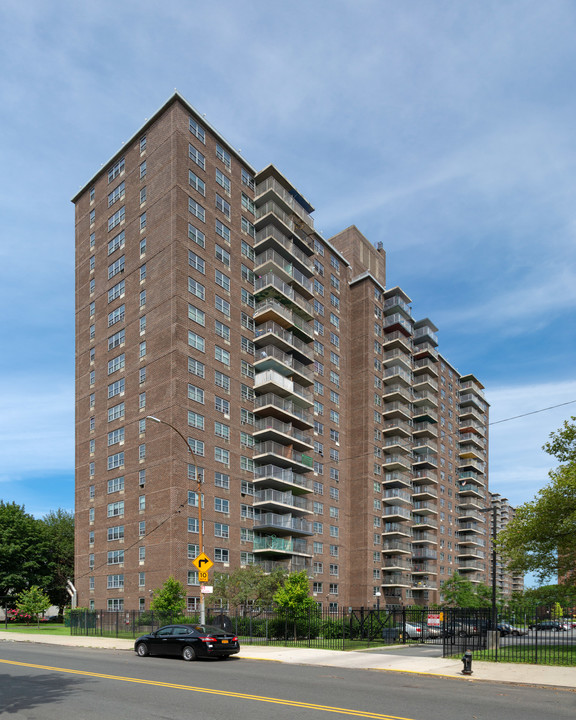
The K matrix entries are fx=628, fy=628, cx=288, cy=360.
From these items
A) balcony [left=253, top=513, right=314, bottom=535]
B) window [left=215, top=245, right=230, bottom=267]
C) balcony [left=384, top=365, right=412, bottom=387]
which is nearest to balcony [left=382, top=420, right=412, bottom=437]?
balcony [left=384, top=365, right=412, bottom=387]

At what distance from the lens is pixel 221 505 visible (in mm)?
50812

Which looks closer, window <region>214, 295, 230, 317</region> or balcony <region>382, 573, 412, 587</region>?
window <region>214, 295, 230, 317</region>

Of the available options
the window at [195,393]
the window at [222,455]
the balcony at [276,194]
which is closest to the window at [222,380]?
the window at [195,393]

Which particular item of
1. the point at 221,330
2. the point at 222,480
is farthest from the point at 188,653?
the point at 221,330

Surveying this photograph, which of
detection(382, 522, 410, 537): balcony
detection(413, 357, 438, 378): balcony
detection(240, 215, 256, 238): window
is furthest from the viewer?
detection(413, 357, 438, 378): balcony

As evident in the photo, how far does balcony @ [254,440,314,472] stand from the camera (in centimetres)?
5647

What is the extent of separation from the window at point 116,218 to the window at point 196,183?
26.8 ft

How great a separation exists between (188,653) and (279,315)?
38.7 metres

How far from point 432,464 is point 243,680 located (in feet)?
244

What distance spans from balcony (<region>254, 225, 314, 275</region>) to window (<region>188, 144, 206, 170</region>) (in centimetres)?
888

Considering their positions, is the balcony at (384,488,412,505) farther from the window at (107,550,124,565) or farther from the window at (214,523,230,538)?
the window at (107,550,124,565)

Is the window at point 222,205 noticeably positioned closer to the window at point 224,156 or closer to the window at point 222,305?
the window at point 224,156

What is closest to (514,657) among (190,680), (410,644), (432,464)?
(410,644)

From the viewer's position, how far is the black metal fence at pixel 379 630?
2647cm
